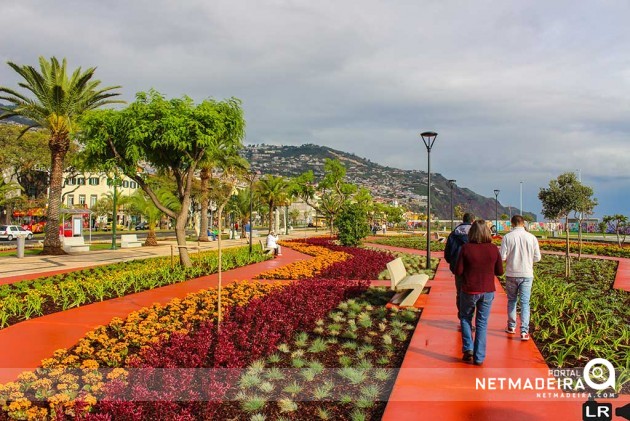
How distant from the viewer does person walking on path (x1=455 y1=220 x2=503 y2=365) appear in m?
5.29

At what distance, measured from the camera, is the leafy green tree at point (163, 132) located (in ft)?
42.7

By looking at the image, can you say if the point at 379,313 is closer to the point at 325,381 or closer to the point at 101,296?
the point at 325,381

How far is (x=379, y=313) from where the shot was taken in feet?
26.5

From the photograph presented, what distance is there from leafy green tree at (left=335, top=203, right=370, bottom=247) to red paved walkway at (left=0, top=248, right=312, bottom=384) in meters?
12.5

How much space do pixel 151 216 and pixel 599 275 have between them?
25529 mm

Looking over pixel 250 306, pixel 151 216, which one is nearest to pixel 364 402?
pixel 250 306

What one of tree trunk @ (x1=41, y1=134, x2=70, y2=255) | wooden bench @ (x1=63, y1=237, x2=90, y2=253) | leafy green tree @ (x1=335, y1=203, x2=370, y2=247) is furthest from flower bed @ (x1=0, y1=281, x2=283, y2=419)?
wooden bench @ (x1=63, y1=237, x2=90, y2=253)

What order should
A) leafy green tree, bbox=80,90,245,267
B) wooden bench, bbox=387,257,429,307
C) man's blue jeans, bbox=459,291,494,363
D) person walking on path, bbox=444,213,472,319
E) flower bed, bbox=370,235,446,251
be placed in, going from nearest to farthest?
man's blue jeans, bbox=459,291,494,363 → person walking on path, bbox=444,213,472,319 → wooden bench, bbox=387,257,429,307 → leafy green tree, bbox=80,90,245,267 → flower bed, bbox=370,235,446,251

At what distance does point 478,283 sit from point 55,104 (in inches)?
850

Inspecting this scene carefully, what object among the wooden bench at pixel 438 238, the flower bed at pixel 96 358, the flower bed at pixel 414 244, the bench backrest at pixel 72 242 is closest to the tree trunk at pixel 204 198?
the bench backrest at pixel 72 242

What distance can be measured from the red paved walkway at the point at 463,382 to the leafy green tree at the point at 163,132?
8.62 metres

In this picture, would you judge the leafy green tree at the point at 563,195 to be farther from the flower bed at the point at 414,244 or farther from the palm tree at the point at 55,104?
the palm tree at the point at 55,104

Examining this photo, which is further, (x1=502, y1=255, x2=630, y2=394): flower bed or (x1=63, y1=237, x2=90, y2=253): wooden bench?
(x1=63, y1=237, x2=90, y2=253): wooden bench

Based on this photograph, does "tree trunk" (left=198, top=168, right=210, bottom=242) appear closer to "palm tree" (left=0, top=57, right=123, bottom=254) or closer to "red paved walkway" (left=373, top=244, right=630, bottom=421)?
"palm tree" (left=0, top=57, right=123, bottom=254)
